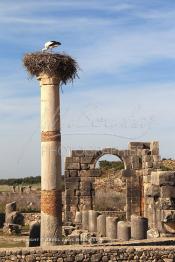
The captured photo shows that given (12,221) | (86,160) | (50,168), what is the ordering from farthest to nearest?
(86,160)
(12,221)
(50,168)

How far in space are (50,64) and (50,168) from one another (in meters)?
2.64

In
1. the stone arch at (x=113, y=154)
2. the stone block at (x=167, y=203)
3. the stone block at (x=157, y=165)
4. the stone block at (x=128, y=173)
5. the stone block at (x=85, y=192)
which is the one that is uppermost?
the stone arch at (x=113, y=154)

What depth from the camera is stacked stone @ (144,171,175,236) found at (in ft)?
56.7

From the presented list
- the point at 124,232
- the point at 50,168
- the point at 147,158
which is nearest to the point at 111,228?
the point at 124,232

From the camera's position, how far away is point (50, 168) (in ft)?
46.9

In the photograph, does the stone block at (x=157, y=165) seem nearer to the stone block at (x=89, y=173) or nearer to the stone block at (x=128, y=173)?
the stone block at (x=128, y=173)

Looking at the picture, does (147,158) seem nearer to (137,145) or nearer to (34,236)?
(137,145)

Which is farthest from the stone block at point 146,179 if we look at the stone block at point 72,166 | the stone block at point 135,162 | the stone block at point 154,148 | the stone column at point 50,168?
the stone column at point 50,168

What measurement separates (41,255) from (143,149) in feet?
51.6

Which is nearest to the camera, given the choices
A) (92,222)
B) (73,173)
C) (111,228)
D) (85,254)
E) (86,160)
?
(85,254)

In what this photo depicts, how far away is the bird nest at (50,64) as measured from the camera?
1435cm

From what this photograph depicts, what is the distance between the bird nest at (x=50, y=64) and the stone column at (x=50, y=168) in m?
0.21

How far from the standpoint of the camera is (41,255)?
1223 cm

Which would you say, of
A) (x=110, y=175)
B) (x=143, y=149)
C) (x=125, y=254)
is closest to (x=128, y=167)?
(x=143, y=149)
